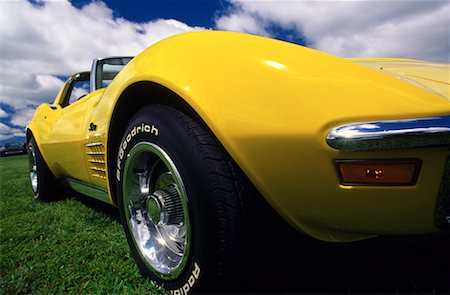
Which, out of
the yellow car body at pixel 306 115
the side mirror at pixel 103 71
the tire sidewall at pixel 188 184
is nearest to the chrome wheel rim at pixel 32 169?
the side mirror at pixel 103 71

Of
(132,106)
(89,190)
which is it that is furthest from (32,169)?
(132,106)

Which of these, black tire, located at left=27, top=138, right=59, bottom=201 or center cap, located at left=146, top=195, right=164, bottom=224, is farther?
black tire, located at left=27, top=138, right=59, bottom=201

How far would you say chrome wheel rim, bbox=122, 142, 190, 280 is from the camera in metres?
1.46

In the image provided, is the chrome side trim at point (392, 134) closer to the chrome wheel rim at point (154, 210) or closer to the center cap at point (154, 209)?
the chrome wheel rim at point (154, 210)

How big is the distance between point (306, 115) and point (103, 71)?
2.45m

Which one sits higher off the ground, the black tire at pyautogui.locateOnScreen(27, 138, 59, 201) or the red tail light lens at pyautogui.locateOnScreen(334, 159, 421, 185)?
the red tail light lens at pyautogui.locateOnScreen(334, 159, 421, 185)

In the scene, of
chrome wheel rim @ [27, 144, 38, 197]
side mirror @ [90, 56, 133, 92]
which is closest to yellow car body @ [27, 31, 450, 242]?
side mirror @ [90, 56, 133, 92]

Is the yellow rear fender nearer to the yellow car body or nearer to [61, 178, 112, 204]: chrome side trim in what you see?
the yellow car body

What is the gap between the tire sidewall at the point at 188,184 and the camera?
1.19m

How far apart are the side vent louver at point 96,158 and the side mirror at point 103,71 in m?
0.92

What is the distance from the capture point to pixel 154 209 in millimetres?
1524

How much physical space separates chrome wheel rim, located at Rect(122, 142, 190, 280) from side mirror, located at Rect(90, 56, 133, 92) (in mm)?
1579

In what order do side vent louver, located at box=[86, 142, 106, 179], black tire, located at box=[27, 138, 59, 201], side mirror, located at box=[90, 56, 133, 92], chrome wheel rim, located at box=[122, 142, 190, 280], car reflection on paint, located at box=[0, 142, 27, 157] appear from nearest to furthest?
chrome wheel rim, located at box=[122, 142, 190, 280], side vent louver, located at box=[86, 142, 106, 179], side mirror, located at box=[90, 56, 133, 92], black tire, located at box=[27, 138, 59, 201], car reflection on paint, located at box=[0, 142, 27, 157]

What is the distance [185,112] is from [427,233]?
0.92 metres
